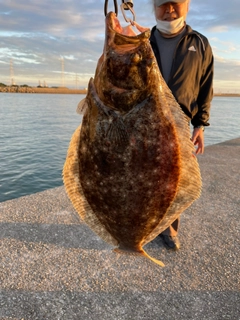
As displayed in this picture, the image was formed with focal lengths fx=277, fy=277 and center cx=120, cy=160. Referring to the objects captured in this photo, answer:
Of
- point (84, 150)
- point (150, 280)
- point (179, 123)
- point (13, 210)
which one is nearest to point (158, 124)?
point (179, 123)

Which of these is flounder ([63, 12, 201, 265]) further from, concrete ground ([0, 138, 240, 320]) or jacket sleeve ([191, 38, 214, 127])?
jacket sleeve ([191, 38, 214, 127])

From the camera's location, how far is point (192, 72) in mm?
3604

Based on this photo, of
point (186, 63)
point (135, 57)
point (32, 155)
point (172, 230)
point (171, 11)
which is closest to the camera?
point (135, 57)

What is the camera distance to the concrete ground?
10.7ft

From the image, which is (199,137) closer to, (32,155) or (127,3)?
(127,3)

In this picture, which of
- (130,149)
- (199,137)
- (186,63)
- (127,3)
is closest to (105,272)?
(199,137)

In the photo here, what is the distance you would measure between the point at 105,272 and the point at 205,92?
289cm

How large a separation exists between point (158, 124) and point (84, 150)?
61 cm

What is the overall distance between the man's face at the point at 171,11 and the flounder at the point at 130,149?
1.66 m

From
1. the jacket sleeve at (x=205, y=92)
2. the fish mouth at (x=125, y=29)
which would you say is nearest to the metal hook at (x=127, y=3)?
the fish mouth at (x=125, y=29)

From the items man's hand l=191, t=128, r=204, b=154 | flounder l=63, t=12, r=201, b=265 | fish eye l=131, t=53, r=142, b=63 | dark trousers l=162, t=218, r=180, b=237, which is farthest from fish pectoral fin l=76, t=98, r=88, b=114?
dark trousers l=162, t=218, r=180, b=237

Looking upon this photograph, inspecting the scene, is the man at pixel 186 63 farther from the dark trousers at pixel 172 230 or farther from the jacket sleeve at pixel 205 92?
the dark trousers at pixel 172 230

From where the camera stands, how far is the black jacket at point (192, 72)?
3553 mm

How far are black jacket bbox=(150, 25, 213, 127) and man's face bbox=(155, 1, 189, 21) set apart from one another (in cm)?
35
